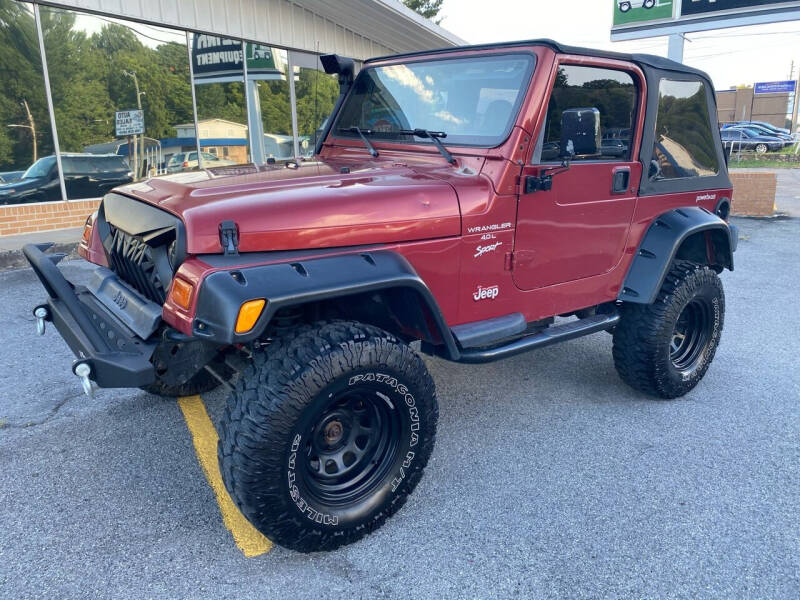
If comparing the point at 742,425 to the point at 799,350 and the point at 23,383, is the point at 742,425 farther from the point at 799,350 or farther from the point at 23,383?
the point at 23,383

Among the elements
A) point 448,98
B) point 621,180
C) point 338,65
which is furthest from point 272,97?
point 621,180

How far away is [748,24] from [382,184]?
17.0 metres

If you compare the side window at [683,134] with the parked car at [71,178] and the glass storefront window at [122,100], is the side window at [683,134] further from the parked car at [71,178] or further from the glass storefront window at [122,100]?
the parked car at [71,178]

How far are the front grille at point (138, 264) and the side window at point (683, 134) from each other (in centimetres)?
282

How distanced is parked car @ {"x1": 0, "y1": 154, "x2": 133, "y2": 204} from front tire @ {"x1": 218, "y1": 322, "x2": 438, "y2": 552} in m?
6.85

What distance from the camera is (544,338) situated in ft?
10.6

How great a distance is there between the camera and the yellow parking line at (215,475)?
2.56 metres

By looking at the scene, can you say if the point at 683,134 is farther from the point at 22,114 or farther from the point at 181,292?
the point at 22,114

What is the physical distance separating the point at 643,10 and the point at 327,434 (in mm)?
17754

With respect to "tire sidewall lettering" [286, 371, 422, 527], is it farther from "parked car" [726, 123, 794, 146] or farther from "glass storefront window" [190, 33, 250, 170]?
"parked car" [726, 123, 794, 146]

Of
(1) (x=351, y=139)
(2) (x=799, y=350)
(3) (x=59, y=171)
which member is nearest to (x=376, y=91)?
(1) (x=351, y=139)

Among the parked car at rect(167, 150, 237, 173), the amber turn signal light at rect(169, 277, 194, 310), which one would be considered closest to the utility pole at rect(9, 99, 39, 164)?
the parked car at rect(167, 150, 237, 173)

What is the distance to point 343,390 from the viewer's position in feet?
7.85

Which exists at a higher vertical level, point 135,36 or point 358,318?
point 135,36
